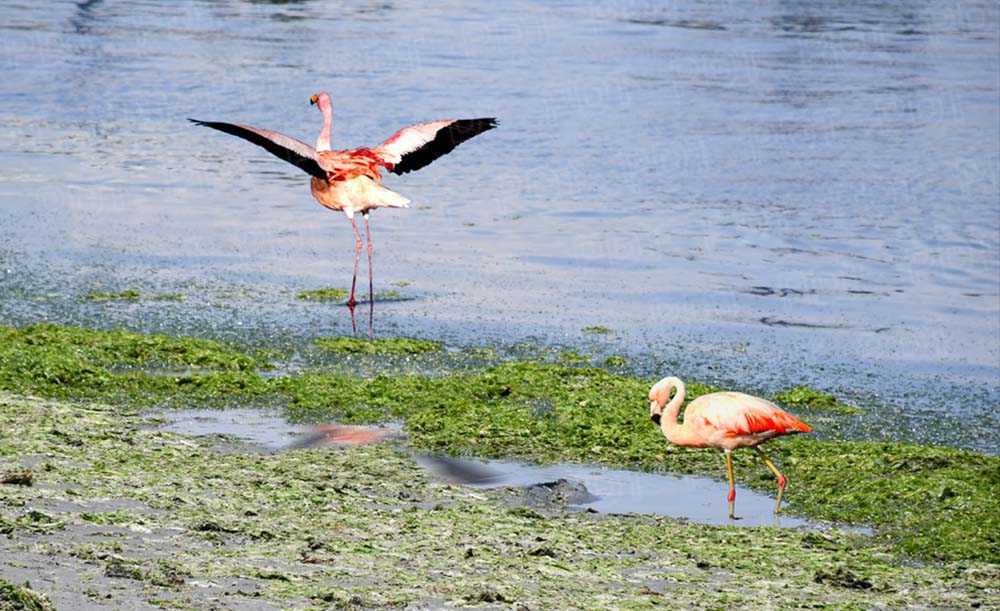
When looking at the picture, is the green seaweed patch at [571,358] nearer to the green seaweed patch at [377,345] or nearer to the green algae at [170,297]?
the green seaweed patch at [377,345]

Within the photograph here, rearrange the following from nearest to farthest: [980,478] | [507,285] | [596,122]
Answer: [980,478]
[507,285]
[596,122]

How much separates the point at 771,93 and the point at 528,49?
7.35 metres

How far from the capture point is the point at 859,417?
1052cm

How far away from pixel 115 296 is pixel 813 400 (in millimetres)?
5936

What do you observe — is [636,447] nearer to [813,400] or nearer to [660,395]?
[660,395]

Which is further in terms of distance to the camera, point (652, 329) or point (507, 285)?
Result: point (507, 285)

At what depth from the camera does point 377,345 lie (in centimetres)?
1189

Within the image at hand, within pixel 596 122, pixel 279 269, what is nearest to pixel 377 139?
pixel 596 122

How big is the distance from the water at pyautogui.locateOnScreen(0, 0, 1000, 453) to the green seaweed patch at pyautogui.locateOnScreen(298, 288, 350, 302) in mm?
147

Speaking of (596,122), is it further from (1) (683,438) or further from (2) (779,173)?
(1) (683,438)

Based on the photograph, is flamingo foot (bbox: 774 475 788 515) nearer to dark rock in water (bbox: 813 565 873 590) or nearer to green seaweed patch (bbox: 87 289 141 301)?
dark rock in water (bbox: 813 565 873 590)

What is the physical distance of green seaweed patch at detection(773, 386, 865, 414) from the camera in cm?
1068

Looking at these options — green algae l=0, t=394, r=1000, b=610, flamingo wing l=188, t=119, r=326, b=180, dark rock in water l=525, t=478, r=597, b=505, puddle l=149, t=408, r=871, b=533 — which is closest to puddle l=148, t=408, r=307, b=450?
puddle l=149, t=408, r=871, b=533

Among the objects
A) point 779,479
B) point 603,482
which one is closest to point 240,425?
point 603,482
